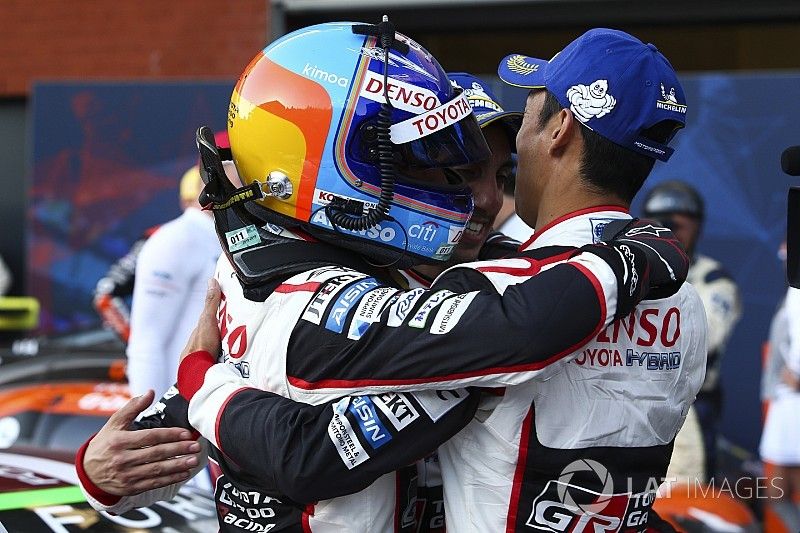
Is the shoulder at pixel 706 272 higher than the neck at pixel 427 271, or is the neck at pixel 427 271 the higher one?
the neck at pixel 427 271

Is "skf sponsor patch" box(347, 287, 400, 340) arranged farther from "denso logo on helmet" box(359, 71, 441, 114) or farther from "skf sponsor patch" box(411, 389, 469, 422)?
"denso logo on helmet" box(359, 71, 441, 114)

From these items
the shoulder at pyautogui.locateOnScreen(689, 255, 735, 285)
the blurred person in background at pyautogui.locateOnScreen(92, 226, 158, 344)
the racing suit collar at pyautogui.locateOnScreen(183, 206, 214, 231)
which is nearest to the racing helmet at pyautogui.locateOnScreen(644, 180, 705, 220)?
the shoulder at pyautogui.locateOnScreen(689, 255, 735, 285)

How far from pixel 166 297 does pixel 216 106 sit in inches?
136

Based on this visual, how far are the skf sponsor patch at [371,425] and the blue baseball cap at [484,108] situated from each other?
100 cm

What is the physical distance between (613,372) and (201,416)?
30.0 inches

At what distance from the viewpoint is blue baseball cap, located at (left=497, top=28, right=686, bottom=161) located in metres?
1.93

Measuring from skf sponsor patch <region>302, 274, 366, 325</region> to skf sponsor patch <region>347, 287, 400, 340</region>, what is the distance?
61 millimetres

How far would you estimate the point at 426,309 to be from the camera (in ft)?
5.65

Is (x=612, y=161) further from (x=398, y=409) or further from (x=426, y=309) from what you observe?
(x=398, y=409)

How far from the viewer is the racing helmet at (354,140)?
1.98 metres

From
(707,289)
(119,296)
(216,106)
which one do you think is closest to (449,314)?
(707,289)

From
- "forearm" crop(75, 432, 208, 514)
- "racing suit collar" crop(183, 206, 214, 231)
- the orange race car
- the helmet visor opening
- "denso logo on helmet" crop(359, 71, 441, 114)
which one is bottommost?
the orange race car

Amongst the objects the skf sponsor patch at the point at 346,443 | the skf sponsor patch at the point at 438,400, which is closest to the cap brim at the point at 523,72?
the skf sponsor patch at the point at 438,400

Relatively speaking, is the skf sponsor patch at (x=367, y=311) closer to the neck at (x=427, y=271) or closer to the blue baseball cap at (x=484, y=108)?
the neck at (x=427, y=271)
